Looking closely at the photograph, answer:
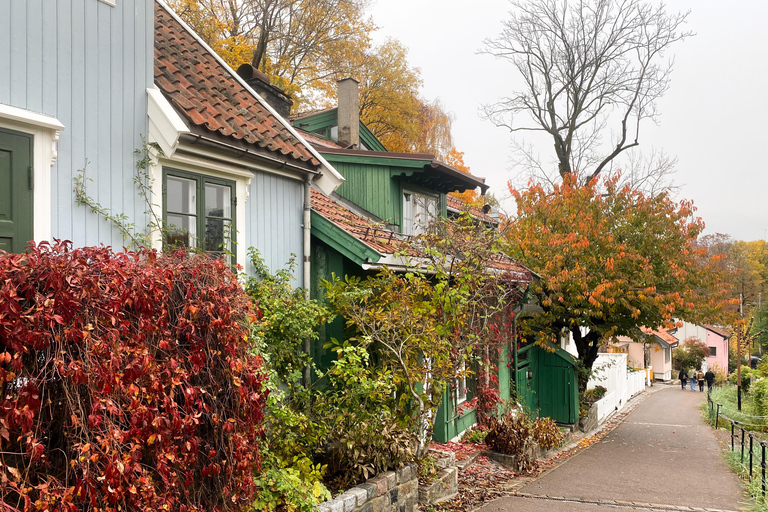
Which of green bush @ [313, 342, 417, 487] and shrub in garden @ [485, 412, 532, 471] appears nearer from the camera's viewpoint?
green bush @ [313, 342, 417, 487]

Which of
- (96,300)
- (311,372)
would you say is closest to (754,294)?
(311,372)

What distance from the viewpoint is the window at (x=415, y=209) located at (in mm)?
12055

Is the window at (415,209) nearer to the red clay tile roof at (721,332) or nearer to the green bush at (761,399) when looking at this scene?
the green bush at (761,399)

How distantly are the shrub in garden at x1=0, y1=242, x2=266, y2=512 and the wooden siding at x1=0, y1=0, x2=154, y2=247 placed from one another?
171 centimetres

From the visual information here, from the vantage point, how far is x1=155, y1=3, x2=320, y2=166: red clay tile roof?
691cm

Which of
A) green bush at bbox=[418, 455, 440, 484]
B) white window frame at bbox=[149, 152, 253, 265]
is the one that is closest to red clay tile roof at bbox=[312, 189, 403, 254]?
white window frame at bbox=[149, 152, 253, 265]

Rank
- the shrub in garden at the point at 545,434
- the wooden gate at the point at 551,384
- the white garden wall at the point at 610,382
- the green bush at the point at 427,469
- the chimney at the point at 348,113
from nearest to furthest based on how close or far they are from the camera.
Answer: the green bush at the point at 427,469, the shrub in garden at the point at 545,434, the chimney at the point at 348,113, the wooden gate at the point at 551,384, the white garden wall at the point at 610,382

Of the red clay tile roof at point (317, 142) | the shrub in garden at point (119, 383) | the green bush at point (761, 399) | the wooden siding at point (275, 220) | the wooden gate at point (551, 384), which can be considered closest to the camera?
the shrub in garden at point (119, 383)

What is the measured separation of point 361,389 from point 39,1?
17.7 feet

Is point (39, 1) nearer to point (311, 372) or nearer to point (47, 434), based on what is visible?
point (47, 434)

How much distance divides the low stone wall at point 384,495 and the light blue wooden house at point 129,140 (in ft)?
9.96

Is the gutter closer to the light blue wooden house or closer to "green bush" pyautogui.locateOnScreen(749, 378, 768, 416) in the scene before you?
the light blue wooden house

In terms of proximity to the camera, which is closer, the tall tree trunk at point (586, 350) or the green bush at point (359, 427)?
the green bush at point (359, 427)

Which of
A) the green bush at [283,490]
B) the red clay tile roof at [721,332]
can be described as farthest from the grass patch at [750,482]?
the red clay tile roof at [721,332]
